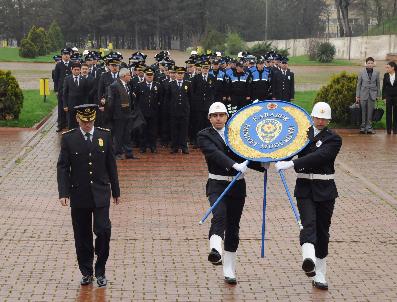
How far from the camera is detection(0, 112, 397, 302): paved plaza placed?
860 centimetres

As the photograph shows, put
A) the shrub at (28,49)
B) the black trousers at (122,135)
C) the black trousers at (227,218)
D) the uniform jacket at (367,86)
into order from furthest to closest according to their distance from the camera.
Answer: the shrub at (28,49) → the uniform jacket at (367,86) → the black trousers at (122,135) → the black trousers at (227,218)

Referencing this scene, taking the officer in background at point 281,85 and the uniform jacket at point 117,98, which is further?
the officer in background at point 281,85

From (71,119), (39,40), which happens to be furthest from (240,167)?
(39,40)

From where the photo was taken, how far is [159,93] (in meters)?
18.5

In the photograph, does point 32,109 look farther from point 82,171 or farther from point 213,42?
point 213,42

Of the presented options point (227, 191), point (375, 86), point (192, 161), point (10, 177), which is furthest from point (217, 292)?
point (375, 86)

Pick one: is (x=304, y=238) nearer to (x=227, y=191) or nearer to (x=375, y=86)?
(x=227, y=191)

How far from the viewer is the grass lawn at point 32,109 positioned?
74.2ft

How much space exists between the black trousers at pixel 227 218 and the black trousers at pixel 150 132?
9678 mm

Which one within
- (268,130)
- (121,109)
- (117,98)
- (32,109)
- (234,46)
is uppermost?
(234,46)

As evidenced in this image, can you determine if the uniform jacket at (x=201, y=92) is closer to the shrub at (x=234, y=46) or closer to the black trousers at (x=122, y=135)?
the black trousers at (x=122, y=135)

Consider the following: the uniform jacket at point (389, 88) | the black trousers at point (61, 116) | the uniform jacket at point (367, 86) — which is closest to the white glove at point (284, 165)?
the uniform jacket at point (367, 86)

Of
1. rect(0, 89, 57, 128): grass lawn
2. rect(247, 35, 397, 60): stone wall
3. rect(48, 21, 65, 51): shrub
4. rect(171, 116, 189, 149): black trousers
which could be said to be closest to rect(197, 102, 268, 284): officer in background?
rect(171, 116, 189, 149): black trousers

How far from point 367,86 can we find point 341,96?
120cm
